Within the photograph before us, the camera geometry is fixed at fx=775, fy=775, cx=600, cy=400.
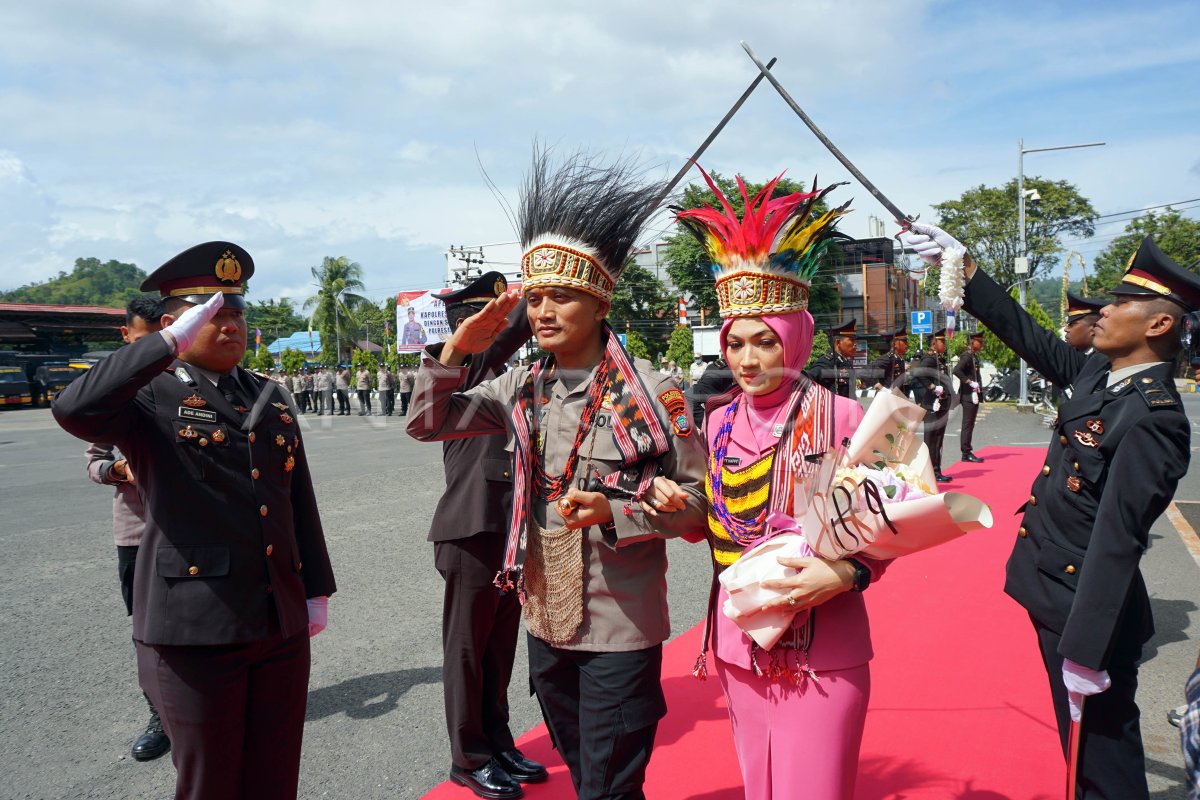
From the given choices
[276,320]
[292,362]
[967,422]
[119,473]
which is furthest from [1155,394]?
[276,320]

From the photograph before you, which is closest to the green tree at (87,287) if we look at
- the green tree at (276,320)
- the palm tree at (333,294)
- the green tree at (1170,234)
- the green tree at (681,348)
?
the green tree at (276,320)

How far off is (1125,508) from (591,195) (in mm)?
1823

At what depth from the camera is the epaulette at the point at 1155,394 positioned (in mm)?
2297

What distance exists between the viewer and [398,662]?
452 centimetres

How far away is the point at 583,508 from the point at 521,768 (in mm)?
1696

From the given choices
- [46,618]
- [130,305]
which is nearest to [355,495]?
[46,618]

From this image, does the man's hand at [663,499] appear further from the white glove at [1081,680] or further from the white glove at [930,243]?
the white glove at [930,243]

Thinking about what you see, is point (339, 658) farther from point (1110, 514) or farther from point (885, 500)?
point (1110, 514)

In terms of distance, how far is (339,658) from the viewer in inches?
181

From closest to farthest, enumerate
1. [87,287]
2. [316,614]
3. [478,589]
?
[316,614]
[478,589]
[87,287]

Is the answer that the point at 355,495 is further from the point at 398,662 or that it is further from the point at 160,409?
the point at 160,409

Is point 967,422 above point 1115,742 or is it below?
below

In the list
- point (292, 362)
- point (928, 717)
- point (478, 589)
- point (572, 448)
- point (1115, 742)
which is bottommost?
point (928, 717)

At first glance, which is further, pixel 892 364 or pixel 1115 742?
pixel 892 364
